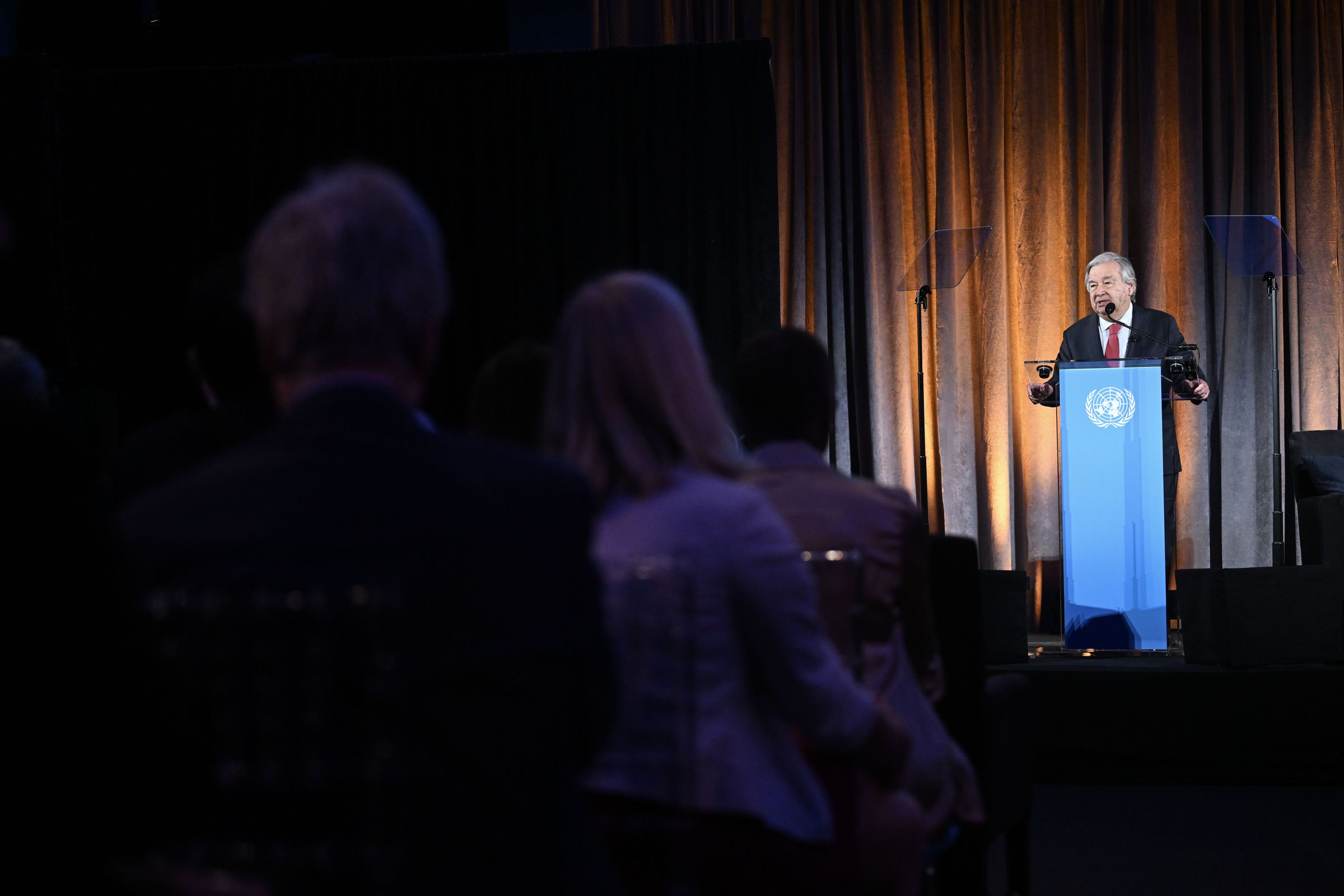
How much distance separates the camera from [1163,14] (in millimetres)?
6629

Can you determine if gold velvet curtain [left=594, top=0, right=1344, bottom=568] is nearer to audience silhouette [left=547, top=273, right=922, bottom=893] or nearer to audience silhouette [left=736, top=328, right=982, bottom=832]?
audience silhouette [left=736, top=328, right=982, bottom=832]

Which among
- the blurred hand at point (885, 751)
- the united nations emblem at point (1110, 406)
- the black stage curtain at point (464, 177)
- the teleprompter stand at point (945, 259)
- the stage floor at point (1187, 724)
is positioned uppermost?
the black stage curtain at point (464, 177)

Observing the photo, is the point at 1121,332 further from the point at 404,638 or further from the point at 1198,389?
the point at 404,638

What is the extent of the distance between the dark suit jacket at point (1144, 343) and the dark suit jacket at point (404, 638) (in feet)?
15.2

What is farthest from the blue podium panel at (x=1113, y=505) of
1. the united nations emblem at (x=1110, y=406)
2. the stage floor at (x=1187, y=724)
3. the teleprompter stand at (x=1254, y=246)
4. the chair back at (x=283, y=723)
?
the chair back at (x=283, y=723)

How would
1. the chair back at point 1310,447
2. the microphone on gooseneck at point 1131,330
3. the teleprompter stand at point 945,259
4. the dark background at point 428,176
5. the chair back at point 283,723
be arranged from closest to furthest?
the chair back at point 283,723, the microphone on gooseneck at point 1131,330, the chair back at point 1310,447, the teleprompter stand at point 945,259, the dark background at point 428,176

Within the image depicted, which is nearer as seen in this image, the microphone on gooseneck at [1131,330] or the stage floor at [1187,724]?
the stage floor at [1187,724]

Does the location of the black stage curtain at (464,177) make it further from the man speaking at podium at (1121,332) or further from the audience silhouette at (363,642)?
the audience silhouette at (363,642)

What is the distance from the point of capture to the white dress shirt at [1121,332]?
5.25 metres

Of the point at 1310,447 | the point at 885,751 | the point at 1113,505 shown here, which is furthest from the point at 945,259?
the point at 885,751

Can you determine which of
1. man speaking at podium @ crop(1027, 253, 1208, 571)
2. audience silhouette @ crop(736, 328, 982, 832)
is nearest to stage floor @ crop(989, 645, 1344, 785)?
man speaking at podium @ crop(1027, 253, 1208, 571)

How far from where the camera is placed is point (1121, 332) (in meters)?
5.27

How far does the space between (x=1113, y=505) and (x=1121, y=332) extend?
103 cm

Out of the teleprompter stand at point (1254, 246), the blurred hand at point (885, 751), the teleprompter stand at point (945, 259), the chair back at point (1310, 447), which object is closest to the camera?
the blurred hand at point (885, 751)
